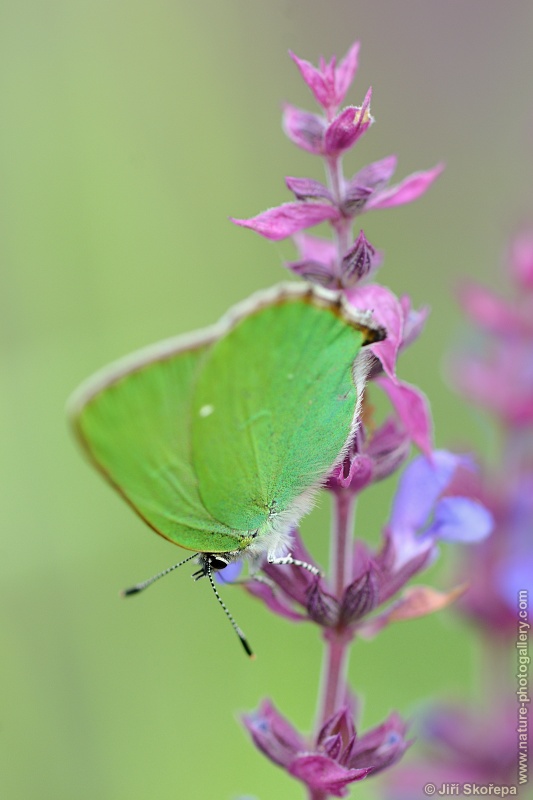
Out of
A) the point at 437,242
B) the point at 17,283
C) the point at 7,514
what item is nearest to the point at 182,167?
the point at 17,283

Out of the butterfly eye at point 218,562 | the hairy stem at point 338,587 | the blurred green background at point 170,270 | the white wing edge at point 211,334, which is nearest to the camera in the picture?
the white wing edge at point 211,334

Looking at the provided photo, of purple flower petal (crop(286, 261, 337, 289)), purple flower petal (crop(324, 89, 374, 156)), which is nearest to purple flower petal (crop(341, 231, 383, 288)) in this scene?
purple flower petal (crop(286, 261, 337, 289))

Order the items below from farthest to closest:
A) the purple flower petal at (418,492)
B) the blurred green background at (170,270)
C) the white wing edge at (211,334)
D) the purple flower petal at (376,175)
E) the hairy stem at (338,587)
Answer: the blurred green background at (170,270), the purple flower petal at (418,492), the hairy stem at (338,587), the purple flower petal at (376,175), the white wing edge at (211,334)

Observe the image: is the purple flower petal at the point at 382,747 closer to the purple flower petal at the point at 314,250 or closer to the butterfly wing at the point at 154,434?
the butterfly wing at the point at 154,434

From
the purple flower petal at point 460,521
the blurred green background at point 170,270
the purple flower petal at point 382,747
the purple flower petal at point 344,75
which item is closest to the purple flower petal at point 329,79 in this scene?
the purple flower petal at point 344,75

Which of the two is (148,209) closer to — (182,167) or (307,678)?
(182,167)

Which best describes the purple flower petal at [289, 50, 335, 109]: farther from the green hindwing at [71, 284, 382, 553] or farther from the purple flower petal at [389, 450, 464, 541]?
the purple flower petal at [389, 450, 464, 541]
